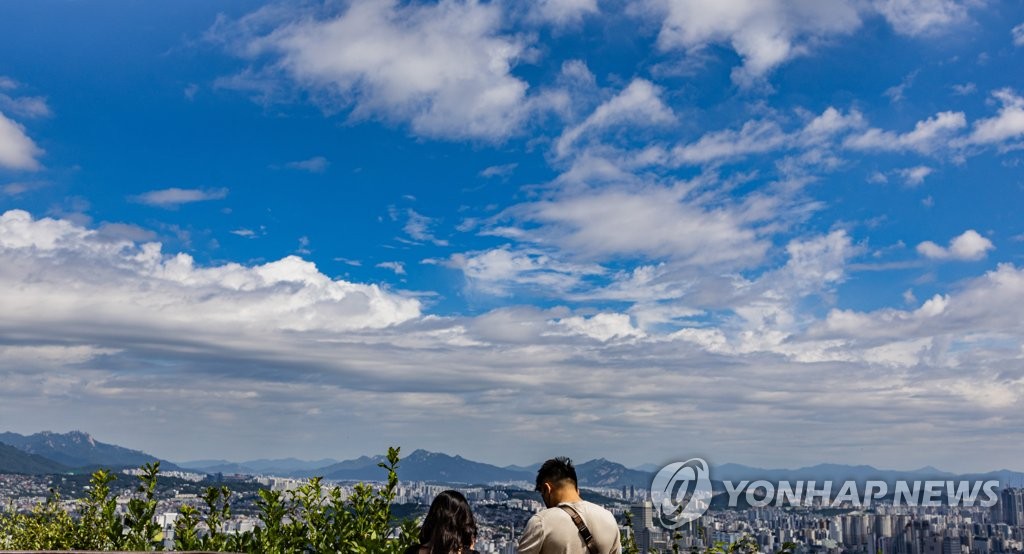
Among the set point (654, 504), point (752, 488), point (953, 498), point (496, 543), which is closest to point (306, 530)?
point (496, 543)

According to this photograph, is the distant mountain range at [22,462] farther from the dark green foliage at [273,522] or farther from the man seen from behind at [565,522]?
the man seen from behind at [565,522]

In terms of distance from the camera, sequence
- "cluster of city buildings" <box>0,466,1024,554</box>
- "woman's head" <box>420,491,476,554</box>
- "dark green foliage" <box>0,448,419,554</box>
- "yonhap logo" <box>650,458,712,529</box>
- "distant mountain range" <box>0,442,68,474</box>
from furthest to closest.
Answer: "distant mountain range" <box>0,442,68,474</box> < "cluster of city buildings" <box>0,466,1024,554</box> < "yonhap logo" <box>650,458,712,529</box> < "dark green foliage" <box>0,448,419,554</box> < "woman's head" <box>420,491,476,554</box>

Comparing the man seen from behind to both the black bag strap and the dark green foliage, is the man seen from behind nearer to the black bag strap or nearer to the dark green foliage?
the black bag strap

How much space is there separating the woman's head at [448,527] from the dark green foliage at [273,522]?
175 centimetres

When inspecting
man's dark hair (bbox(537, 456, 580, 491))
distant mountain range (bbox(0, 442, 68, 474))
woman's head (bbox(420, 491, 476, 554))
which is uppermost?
man's dark hair (bbox(537, 456, 580, 491))

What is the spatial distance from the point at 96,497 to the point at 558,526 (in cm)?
436

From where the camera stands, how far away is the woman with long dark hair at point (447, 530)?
454 centimetres

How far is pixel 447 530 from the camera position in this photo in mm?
4543

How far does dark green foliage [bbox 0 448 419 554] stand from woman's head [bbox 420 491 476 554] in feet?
5.74

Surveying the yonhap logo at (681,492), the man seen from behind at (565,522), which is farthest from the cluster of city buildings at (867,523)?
the man seen from behind at (565,522)

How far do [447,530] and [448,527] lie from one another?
17mm

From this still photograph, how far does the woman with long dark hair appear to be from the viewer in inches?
179

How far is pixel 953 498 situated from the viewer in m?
16.6

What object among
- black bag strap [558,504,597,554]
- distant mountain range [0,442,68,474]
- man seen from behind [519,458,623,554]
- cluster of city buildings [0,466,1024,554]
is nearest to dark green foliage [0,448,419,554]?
man seen from behind [519,458,623,554]
